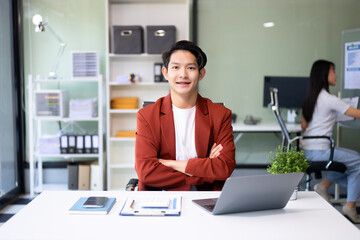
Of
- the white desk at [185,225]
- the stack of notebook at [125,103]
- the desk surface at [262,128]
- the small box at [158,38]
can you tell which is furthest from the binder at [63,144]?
the white desk at [185,225]

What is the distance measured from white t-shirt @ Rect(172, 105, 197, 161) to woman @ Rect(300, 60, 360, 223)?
5.81ft

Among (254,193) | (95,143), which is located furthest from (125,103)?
(254,193)

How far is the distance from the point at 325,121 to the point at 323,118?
0.04m

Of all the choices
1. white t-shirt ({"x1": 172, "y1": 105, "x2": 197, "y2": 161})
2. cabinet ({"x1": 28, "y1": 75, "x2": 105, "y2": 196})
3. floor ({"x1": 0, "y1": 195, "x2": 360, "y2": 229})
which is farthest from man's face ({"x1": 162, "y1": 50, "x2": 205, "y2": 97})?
floor ({"x1": 0, "y1": 195, "x2": 360, "y2": 229})

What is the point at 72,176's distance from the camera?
4551 millimetres

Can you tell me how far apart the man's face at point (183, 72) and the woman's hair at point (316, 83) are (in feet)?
5.96

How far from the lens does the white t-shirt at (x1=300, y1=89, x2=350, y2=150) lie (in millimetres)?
3695

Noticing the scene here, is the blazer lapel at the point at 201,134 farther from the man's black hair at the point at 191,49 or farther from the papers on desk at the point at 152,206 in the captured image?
the papers on desk at the point at 152,206

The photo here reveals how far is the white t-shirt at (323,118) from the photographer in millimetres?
3695

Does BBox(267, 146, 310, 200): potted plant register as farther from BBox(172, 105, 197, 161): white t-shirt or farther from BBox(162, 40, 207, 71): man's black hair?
BBox(162, 40, 207, 71): man's black hair

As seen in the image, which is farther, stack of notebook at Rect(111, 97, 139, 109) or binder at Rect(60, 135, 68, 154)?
stack of notebook at Rect(111, 97, 139, 109)

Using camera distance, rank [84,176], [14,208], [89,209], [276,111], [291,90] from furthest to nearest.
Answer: [291,90] < [84,176] < [14,208] < [276,111] < [89,209]

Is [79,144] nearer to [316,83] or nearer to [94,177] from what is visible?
[94,177]

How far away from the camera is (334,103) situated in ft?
12.1
